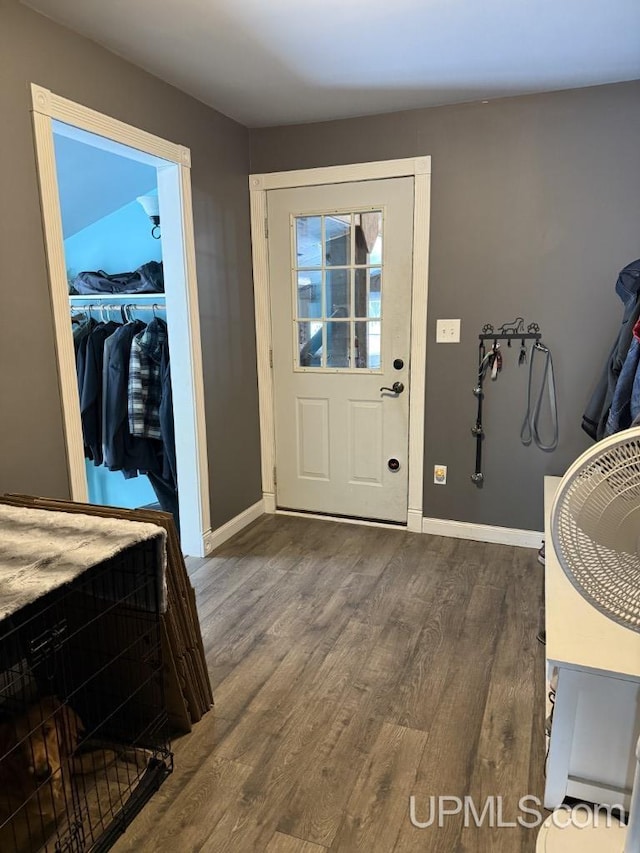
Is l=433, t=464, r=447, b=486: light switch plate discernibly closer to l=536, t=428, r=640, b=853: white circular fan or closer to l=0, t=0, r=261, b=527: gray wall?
l=0, t=0, r=261, b=527: gray wall

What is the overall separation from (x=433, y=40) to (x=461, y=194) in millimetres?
866

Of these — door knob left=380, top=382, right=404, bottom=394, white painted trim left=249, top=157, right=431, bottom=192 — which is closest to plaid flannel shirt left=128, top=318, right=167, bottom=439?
white painted trim left=249, top=157, right=431, bottom=192

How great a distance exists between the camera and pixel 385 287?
3.25 m

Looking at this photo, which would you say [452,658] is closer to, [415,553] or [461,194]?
[415,553]

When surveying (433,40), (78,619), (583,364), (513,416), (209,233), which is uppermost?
(433,40)

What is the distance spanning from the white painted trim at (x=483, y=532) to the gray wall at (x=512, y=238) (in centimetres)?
5

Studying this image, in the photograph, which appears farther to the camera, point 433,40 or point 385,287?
point 385,287

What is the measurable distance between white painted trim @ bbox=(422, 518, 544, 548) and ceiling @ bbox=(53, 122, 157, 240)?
262 centimetres

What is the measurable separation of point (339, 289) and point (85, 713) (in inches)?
97.4

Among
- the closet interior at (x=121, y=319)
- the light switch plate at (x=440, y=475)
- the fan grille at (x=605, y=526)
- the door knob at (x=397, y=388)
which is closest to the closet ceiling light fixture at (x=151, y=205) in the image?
the closet interior at (x=121, y=319)

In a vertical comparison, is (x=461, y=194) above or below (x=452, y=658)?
above

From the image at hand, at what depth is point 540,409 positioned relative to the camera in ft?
10.1

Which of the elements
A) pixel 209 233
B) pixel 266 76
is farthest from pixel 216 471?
pixel 266 76

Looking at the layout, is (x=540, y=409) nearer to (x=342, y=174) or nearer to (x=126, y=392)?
(x=342, y=174)
